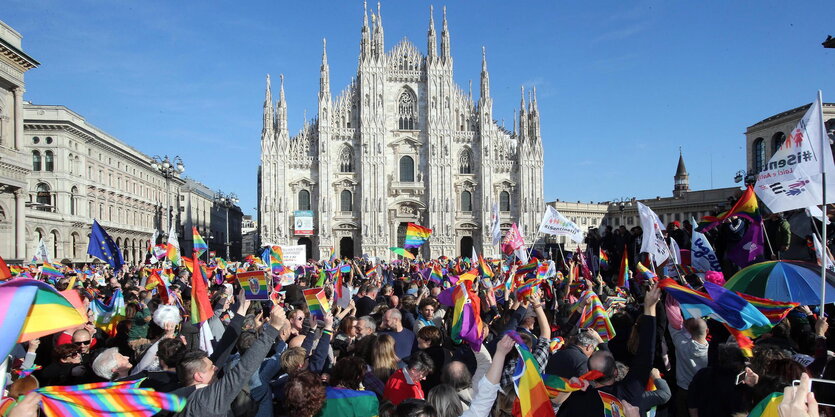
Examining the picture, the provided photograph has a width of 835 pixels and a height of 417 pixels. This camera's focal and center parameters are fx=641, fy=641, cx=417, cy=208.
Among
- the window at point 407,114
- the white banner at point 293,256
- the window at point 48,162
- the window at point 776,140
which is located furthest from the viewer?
the window at point 407,114

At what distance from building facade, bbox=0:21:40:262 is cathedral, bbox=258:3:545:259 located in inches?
859

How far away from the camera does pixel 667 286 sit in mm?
5465

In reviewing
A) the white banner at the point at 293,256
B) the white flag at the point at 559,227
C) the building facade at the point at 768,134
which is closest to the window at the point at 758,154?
the building facade at the point at 768,134

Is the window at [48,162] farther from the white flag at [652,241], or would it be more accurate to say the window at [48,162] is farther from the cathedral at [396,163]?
the white flag at [652,241]

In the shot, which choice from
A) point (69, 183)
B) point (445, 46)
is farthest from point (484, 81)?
point (69, 183)

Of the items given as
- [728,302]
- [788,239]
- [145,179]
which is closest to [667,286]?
[728,302]

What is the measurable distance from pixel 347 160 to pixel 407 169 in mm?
4756

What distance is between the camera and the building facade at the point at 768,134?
37519mm

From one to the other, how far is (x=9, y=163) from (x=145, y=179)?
30.5 metres

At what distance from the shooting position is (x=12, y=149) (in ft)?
86.7

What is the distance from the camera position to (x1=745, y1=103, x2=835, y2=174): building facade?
1477 inches

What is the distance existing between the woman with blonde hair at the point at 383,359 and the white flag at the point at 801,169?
4918 millimetres

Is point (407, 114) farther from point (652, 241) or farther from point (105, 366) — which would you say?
point (105, 366)

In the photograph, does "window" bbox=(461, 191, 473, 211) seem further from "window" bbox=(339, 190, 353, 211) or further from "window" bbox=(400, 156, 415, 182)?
"window" bbox=(339, 190, 353, 211)
